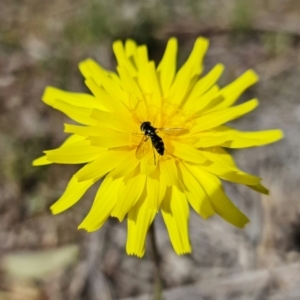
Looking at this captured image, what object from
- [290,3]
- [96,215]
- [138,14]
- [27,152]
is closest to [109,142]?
[96,215]

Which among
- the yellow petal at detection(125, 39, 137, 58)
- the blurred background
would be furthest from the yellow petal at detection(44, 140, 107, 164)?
the blurred background

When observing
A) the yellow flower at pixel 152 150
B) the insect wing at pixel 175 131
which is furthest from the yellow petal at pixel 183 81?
the insect wing at pixel 175 131

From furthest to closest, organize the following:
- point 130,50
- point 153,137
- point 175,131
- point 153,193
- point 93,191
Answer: point 93,191, point 130,50, point 175,131, point 153,137, point 153,193

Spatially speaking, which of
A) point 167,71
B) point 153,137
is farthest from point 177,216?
point 167,71

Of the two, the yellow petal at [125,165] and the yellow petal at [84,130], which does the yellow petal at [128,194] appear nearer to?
the yellow petal at [125,165]

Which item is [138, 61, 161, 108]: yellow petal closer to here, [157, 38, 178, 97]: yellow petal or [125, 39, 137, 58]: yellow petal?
[157, 38, 178, 97]: yellow petal

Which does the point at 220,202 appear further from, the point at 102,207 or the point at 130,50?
the point at 130,50

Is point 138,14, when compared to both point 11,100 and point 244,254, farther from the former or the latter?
point 244,254
